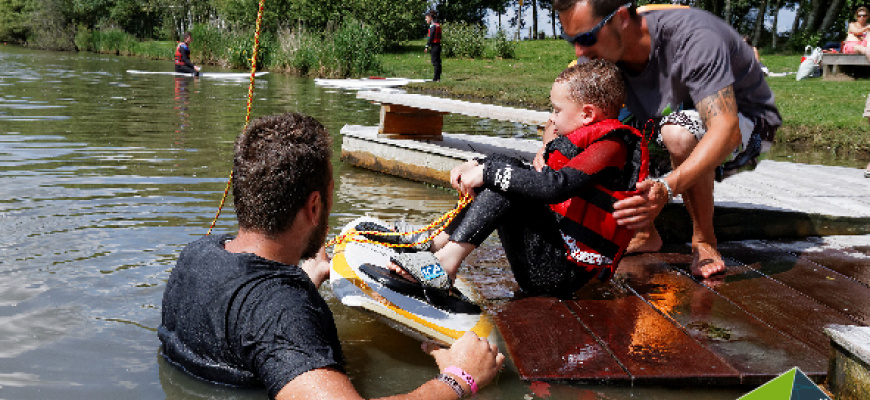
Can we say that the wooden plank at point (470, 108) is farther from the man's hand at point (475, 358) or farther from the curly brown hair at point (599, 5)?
the man's hand at point (475, 358)

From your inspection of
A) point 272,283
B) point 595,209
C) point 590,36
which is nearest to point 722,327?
point 595,209

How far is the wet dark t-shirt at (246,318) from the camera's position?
6.80 ft

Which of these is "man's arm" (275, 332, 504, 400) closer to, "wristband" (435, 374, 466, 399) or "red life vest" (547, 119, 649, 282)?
"wristband" (435, 374, 466, 399)

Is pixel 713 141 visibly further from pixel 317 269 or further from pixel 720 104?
pixel 317 269

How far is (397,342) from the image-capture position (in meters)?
3.22

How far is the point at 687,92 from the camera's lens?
3984mm

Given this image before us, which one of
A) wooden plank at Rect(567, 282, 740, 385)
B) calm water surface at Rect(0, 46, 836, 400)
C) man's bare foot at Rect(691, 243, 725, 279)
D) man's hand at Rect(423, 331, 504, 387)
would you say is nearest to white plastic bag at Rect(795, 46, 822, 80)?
calm water surface at Rect(0, 46, 836, 400)

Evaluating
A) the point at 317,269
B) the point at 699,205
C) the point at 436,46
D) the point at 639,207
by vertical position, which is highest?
the point at 436,46

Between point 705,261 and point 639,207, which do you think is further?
point 705,261

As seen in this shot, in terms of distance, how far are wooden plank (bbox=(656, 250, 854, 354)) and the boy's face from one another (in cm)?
109

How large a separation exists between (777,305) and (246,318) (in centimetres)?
245

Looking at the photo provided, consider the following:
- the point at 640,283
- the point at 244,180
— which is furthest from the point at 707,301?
the point at 244,180

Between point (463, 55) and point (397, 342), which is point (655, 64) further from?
point (463, 55)

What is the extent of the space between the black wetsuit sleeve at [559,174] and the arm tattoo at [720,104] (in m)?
0.64
